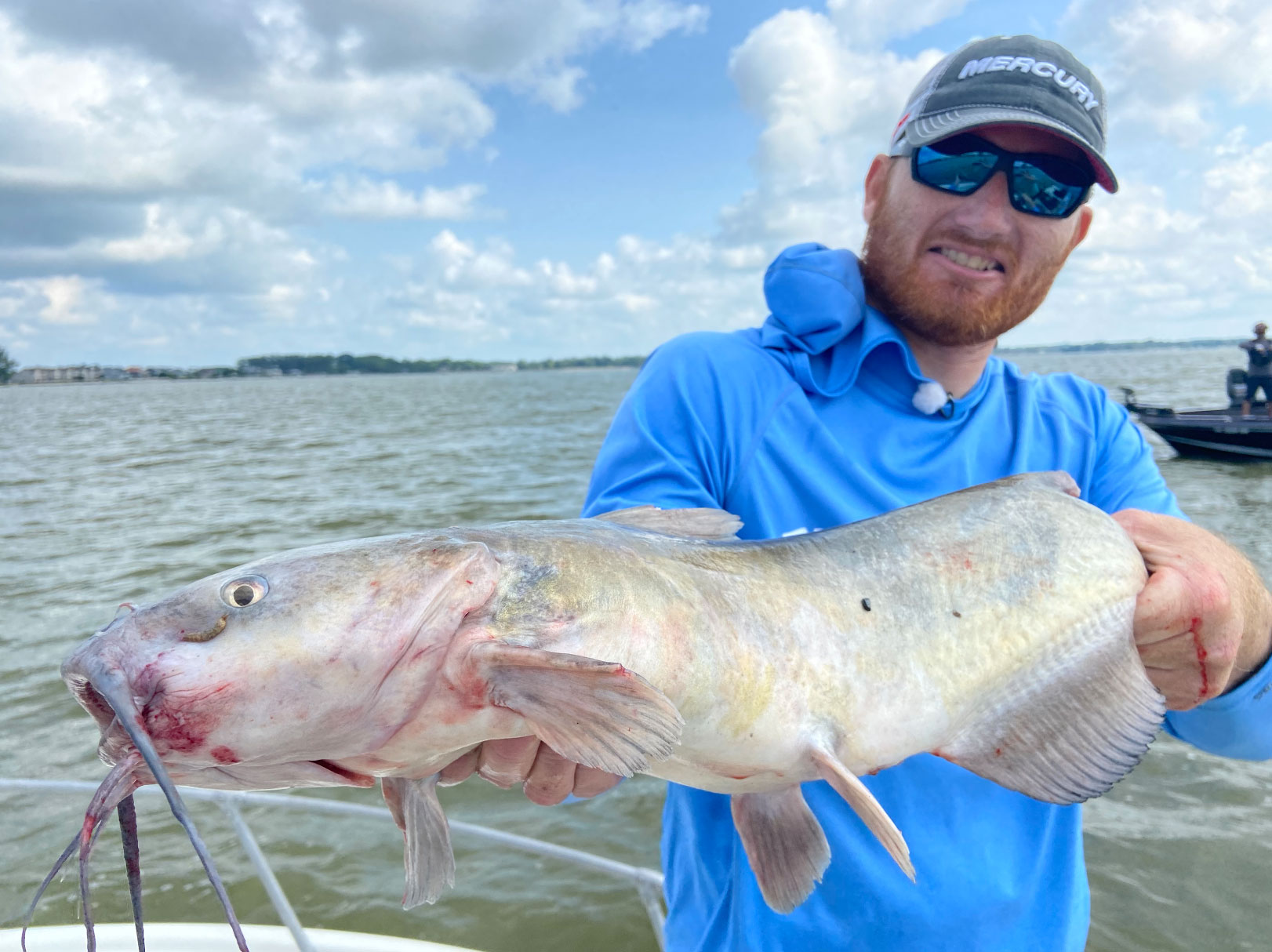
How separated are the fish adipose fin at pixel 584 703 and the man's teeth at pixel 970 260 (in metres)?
1.84

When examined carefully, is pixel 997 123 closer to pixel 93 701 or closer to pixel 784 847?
pixel 784 847

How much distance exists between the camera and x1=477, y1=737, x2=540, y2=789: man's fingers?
1.54 m

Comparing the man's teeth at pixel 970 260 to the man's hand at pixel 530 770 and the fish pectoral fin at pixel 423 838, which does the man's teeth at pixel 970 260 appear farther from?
the fish pectoral fin at pixel 423 838

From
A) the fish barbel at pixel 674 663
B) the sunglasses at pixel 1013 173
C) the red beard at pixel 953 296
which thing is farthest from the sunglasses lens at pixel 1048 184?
the fish barbel at pixel 674 663

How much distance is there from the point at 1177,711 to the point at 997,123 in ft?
5.73

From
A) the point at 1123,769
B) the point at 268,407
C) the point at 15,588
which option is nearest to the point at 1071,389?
the point at 1123,769

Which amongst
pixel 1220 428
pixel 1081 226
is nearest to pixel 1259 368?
pixel 1220 428

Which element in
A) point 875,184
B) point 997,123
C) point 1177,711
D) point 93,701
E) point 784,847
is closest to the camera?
point 93,701

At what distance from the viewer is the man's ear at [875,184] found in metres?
2.76

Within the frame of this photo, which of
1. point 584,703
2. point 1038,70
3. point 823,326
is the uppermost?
point 1038,70

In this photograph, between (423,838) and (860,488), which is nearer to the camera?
(423,838)

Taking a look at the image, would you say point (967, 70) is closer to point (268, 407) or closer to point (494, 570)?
point (494, 570)

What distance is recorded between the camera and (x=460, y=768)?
1604mm

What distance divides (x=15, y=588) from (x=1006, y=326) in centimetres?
1290
